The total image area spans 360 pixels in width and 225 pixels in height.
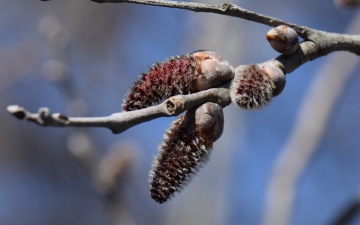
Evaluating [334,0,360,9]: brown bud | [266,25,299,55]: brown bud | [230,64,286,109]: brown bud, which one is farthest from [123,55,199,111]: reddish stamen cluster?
[334,0,360,9]: brown bud

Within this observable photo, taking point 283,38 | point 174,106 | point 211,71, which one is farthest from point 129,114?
point 283,38

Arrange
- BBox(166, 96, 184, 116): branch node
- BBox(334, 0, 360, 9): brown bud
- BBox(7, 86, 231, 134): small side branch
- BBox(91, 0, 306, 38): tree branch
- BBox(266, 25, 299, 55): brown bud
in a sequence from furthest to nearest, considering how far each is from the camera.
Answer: BBox(334, 0, 360, 9): brown bud, BBox(266, 25, 299, 55): brown bud, BBox(91, 0, 306, 38): tree branch, BBox(166, 96, 184, 116): branch node, BBox(7, 86, 231, 134): small side branch

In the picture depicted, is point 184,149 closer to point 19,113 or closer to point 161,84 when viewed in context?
point 161,84

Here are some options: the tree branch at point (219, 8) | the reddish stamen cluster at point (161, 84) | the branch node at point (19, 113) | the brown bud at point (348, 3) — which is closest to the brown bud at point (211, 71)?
the reddish stamen cluster at point (161, 84)

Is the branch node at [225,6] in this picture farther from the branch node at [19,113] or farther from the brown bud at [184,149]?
the branch node at [19,113]

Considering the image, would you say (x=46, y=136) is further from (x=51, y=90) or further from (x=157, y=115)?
(x=157, y=115)

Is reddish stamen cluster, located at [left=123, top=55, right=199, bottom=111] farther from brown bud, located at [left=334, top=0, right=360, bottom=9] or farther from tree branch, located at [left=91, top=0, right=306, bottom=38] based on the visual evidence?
brown bud, located at [left=334, top=0, right=360, bottom=9]
